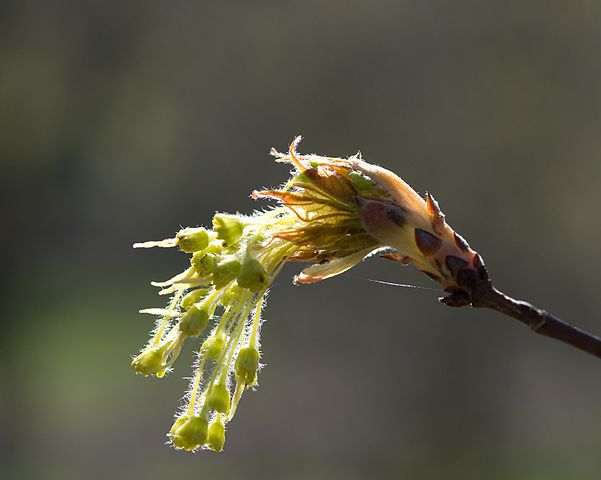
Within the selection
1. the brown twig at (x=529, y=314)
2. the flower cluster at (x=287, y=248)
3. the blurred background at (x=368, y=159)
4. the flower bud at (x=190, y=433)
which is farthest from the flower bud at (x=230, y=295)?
the blurred background at (x=368, y=159)

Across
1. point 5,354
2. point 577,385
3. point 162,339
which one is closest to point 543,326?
point 162,339

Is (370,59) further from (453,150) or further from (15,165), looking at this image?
(15,165)

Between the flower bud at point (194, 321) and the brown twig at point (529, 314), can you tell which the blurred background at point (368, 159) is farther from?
the brown twig at point (529, 314)

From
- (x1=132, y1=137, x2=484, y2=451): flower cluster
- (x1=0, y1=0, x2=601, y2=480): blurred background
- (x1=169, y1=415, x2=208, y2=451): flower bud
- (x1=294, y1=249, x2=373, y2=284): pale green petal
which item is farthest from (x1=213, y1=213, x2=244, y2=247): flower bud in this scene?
(x1=0, y1=0, x2=601, y2=480): blurred background

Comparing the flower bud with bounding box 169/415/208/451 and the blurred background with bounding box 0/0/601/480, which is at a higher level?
the blurred background with bounding box 0/0/601/480

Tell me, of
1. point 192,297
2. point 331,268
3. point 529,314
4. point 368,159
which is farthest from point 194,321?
point 368,159

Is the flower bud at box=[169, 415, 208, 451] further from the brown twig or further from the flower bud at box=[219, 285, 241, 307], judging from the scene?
the brown twig
